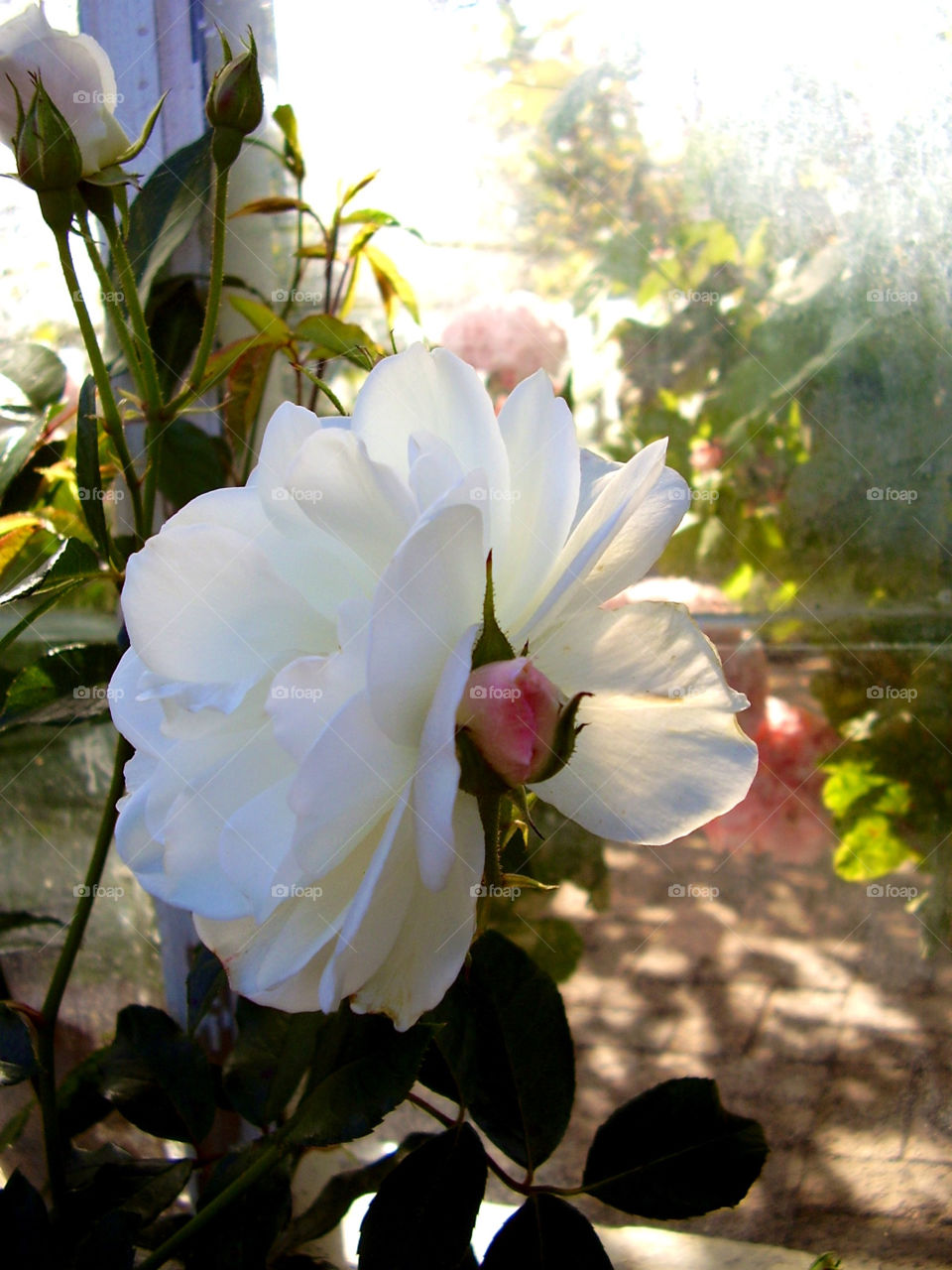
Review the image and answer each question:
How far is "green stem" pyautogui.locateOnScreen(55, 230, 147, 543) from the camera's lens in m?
0.40

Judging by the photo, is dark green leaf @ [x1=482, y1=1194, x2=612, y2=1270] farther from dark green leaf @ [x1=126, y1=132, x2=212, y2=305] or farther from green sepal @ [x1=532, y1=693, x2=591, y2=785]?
dark green leaf @ [x1=126, y1=132, x2=212, y2=305]

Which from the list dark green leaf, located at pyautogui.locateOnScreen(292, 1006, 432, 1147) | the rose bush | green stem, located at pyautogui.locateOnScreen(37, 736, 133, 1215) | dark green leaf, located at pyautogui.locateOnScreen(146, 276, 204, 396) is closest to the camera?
the rose bush

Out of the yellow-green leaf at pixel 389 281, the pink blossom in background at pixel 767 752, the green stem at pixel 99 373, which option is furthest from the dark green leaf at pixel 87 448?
the pink blossom in background at pixel 767 752

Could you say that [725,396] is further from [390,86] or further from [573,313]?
[390,86]

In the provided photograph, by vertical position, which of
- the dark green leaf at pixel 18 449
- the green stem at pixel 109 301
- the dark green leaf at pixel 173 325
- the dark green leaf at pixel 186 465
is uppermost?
the green stem at pixel 109 301

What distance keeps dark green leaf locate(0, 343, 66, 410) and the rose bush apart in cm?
30

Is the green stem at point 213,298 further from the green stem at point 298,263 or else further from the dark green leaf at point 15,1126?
the dark green leaf at point 15,1126

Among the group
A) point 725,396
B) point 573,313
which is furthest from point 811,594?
point 573,313

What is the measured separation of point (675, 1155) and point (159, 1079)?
0.83 feet

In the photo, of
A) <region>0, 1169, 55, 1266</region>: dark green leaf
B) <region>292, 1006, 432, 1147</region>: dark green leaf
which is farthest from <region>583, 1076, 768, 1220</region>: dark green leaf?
<region>0, 1169, 55, 1266</region>: dark green leaf

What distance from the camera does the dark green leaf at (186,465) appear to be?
0.55 meters

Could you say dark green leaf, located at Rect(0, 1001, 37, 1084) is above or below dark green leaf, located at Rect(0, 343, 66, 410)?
below

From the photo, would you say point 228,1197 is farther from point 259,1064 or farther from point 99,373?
point 99,373

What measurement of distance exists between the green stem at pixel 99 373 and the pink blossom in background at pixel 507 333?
0.83 ft
